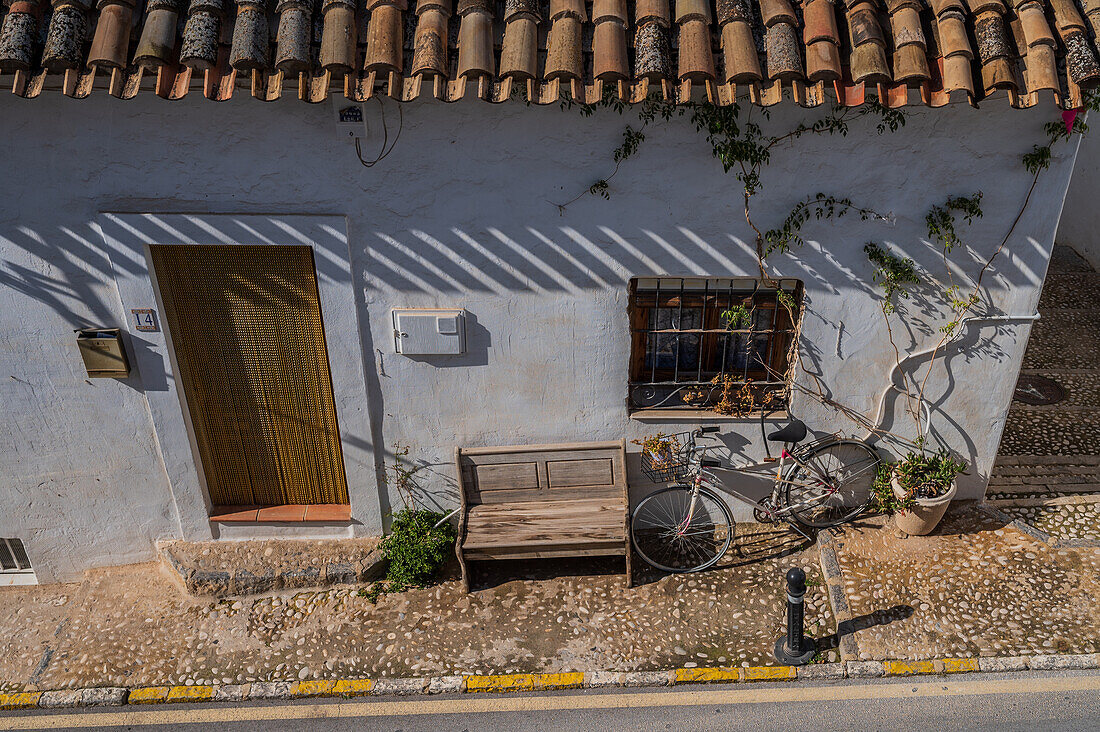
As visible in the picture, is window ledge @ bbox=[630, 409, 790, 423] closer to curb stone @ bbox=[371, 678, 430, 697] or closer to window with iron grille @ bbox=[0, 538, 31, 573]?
curb stone @ bbox=[371, 678, 430, 697]

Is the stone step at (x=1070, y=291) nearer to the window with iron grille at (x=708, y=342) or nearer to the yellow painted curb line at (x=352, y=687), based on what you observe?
the window with iron grille at (x=708, y=342)

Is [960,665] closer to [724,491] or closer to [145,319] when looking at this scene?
[724,491]

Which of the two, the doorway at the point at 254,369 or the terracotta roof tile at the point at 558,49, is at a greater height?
the terracotta roof tile at the point at 558,49

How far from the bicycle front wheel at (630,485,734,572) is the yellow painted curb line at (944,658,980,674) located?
1.82m

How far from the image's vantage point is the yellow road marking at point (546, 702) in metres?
5.40

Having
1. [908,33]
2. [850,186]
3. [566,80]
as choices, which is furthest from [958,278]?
[566,80]

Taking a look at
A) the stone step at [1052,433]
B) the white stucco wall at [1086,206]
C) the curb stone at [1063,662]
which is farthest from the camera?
the white stucco wall at [1086,206]

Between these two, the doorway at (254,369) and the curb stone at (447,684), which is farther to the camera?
the doorway at (254,369)

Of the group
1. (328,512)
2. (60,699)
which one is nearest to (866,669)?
(328,512)

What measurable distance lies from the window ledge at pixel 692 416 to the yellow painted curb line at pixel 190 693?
393 centimetres

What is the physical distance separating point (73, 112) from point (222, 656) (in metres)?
4.18

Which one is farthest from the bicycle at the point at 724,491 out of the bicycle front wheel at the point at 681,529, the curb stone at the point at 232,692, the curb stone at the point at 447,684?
the curb stone at the point at 232,692

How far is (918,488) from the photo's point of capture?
21.0 ft

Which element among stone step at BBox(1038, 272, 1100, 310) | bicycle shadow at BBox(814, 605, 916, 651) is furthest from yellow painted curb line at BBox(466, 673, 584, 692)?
stone step at BBox(1038, 272, 1100, 310)
